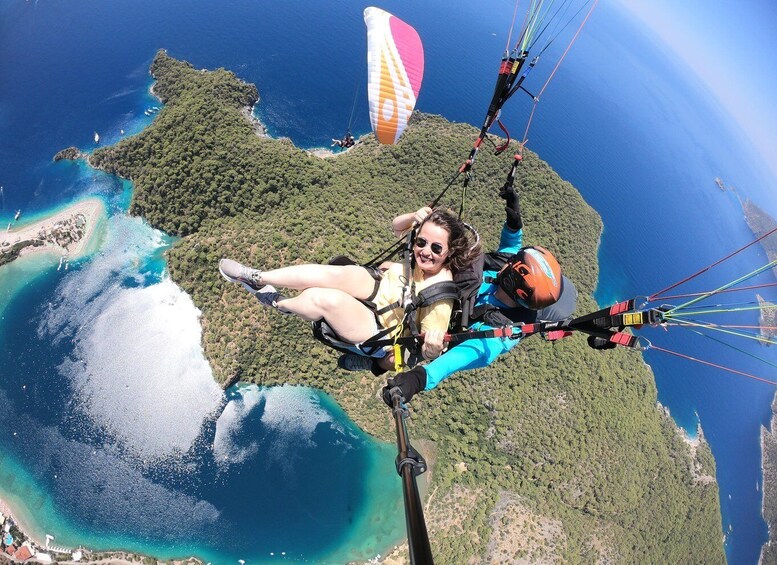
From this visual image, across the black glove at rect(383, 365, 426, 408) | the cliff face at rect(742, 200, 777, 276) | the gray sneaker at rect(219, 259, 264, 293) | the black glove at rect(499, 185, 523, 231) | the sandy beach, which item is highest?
the cliff face at rect(742, 200, 777, 276)

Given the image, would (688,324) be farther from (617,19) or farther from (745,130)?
(617,19)

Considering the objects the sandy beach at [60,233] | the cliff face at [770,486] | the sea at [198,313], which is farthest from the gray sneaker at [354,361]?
the cliff face at [770,486]

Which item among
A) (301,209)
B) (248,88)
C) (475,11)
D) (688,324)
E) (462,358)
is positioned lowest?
(462,358)

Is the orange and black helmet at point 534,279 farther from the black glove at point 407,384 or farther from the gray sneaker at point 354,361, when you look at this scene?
the gray sneaker at point 354,361

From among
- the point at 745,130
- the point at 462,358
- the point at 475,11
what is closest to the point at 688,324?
the point at 462,358

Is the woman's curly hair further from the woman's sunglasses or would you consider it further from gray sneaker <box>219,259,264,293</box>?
gray sneaker <box>219,259,264,293</box>

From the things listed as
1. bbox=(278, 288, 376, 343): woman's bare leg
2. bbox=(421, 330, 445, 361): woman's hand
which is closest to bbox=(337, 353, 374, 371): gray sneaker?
bbox=(278, 288, 376, 343): woman's bare leg
